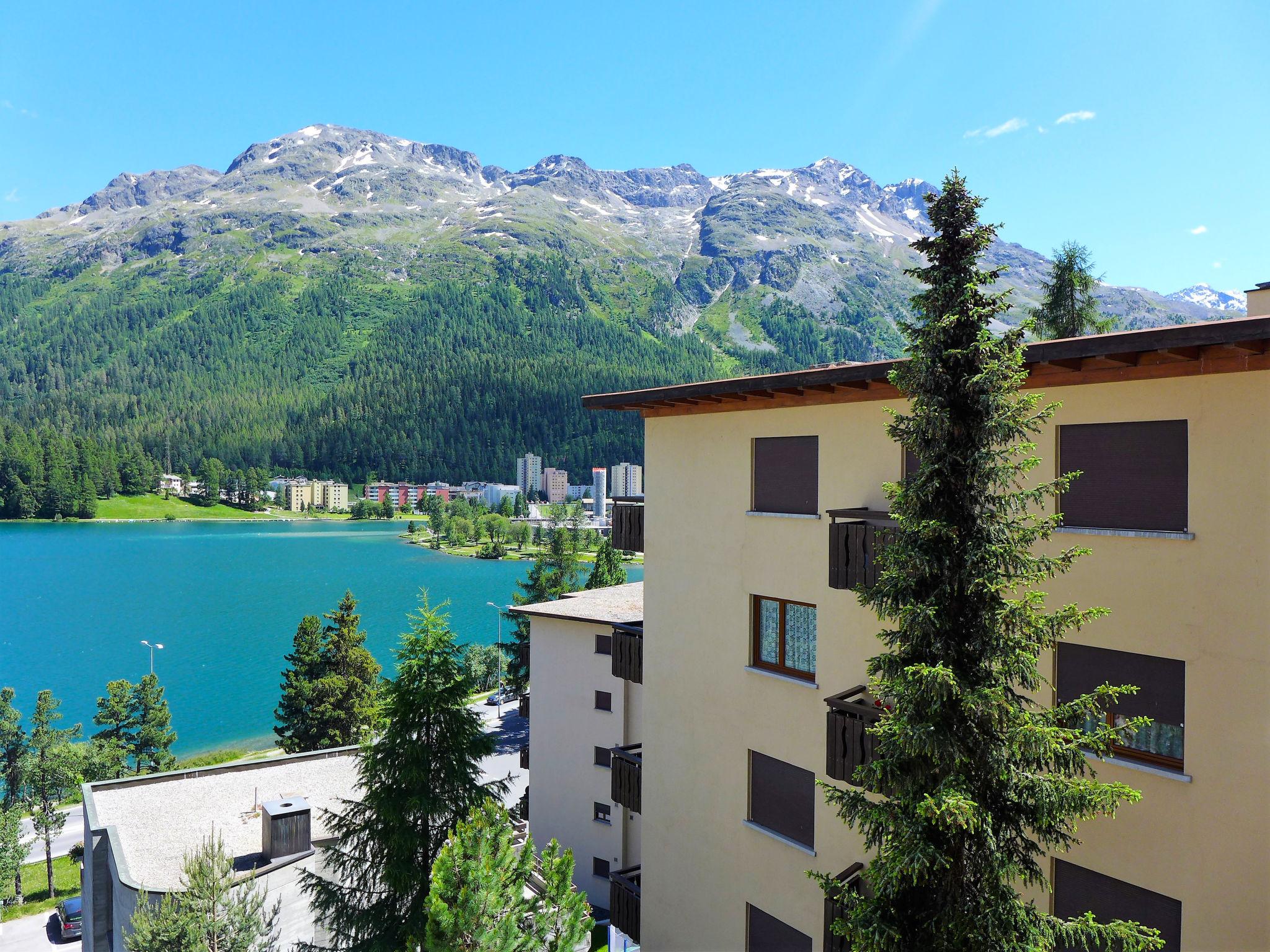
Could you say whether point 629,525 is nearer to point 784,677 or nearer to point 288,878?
point 784,677

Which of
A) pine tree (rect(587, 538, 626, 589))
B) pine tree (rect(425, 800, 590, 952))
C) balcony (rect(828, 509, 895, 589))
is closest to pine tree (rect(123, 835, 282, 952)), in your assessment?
pine tree (rect(425, 800, 590, 952))

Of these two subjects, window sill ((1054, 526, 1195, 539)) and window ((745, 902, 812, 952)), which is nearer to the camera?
window sill ((1054, 526, 1195, 539))

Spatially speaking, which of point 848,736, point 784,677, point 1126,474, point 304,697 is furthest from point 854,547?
point 304,697

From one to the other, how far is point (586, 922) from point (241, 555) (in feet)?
451

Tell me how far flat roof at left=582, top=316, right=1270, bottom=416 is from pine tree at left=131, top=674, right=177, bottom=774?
1644 inches

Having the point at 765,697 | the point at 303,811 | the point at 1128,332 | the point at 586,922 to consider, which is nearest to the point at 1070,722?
the point at 1128,332

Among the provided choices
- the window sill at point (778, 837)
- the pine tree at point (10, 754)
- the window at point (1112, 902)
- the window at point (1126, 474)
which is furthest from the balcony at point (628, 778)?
the pine tree at point (10, 754)

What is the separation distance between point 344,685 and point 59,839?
606 inches

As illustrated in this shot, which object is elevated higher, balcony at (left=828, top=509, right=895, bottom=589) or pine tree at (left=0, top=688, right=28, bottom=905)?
balcony at (left=828, top=509, right=895, bottom=589)

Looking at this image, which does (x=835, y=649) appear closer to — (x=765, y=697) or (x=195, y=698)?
(x=765, y=697)

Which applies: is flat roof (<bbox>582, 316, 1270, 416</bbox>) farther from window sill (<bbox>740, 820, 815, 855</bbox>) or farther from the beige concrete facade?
the beige concrete facade

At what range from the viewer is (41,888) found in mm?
33656

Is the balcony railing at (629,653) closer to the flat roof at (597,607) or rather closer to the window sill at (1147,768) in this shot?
the flat roof at (597,607)

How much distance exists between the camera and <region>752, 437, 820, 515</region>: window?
Result: 10438 mm
